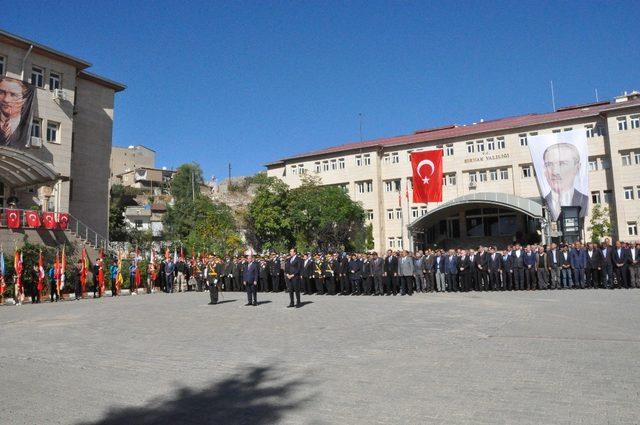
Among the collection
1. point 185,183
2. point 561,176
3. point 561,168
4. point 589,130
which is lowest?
point 561,176

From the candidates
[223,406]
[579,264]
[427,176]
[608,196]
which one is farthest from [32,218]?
[608,196]

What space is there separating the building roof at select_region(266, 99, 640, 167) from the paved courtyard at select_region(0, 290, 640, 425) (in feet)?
122

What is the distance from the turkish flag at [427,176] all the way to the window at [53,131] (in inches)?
1053

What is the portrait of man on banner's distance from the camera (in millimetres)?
28172

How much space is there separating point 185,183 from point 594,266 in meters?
63.0

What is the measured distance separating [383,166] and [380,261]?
3557 cm

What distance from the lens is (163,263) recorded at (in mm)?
28172

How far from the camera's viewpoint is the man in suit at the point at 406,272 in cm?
1980

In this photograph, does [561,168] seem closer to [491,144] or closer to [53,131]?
[491,144]

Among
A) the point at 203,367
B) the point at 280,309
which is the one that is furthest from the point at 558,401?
the point at 280,309

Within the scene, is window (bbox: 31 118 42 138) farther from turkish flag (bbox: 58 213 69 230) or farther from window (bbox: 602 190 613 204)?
window (bbox: 602 190 613 204)

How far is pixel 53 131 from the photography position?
32281mm

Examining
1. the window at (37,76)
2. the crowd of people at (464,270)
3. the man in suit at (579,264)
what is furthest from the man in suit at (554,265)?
the window at (37,76)

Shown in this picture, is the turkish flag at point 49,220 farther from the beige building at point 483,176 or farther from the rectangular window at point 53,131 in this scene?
the beige building at point 483,176
